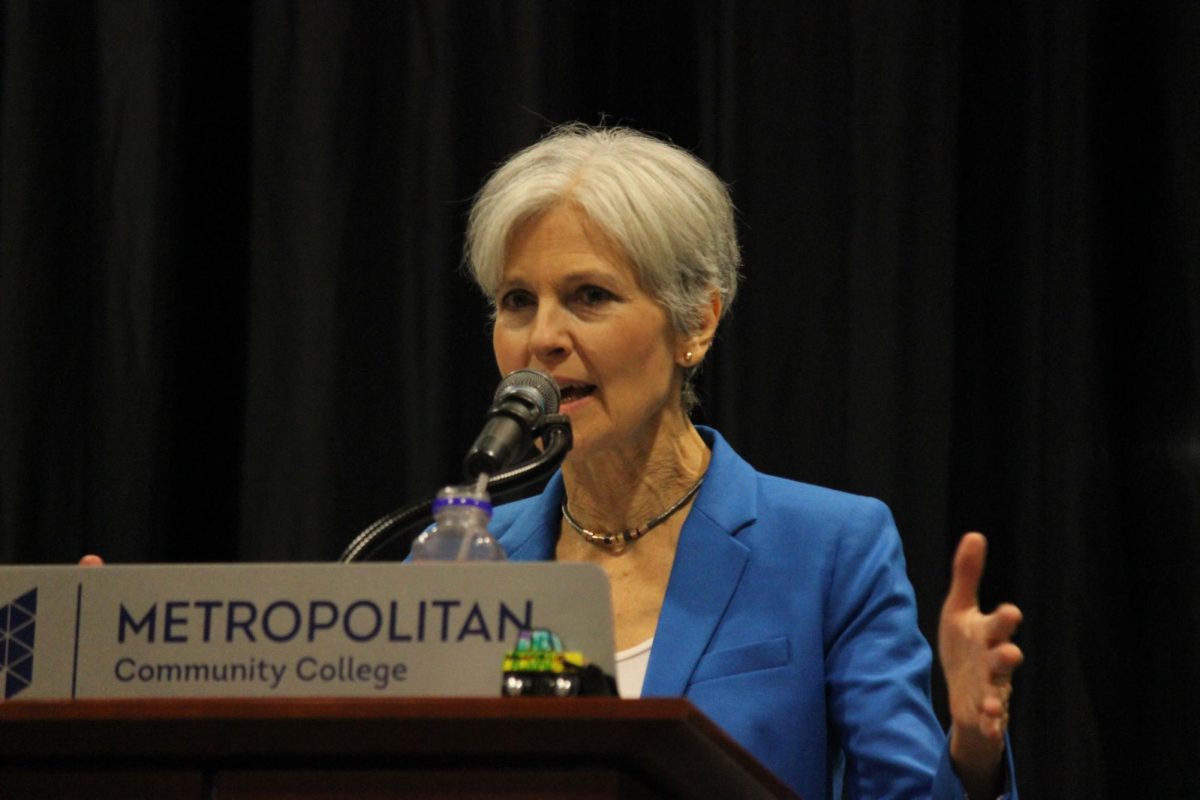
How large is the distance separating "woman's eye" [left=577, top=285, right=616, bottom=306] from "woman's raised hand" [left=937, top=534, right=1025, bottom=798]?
0.78 metres

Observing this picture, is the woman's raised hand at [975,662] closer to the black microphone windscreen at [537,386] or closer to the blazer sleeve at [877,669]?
the blazer sleeve at [877,669]

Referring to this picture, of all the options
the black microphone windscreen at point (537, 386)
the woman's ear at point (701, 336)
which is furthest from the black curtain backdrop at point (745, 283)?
the black microphone windscreen at point (537, 386)

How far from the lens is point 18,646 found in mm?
1246

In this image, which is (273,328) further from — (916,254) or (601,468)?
(916,254)

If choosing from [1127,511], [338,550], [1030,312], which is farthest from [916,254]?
[338,550]

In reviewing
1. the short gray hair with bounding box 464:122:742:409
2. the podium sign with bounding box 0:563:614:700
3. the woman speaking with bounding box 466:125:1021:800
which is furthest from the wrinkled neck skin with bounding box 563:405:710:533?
the podium sign with bounding box 0:563:614:700

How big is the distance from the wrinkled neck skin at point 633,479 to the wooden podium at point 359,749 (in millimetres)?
1035

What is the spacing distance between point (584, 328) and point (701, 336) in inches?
8.8

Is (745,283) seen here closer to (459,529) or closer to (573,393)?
(573,393)

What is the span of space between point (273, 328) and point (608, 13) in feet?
2.68

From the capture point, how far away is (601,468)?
2209 millimetres

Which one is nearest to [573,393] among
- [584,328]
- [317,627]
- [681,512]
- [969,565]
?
[584,328]

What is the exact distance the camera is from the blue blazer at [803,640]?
189 cm

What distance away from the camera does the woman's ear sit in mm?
2252
